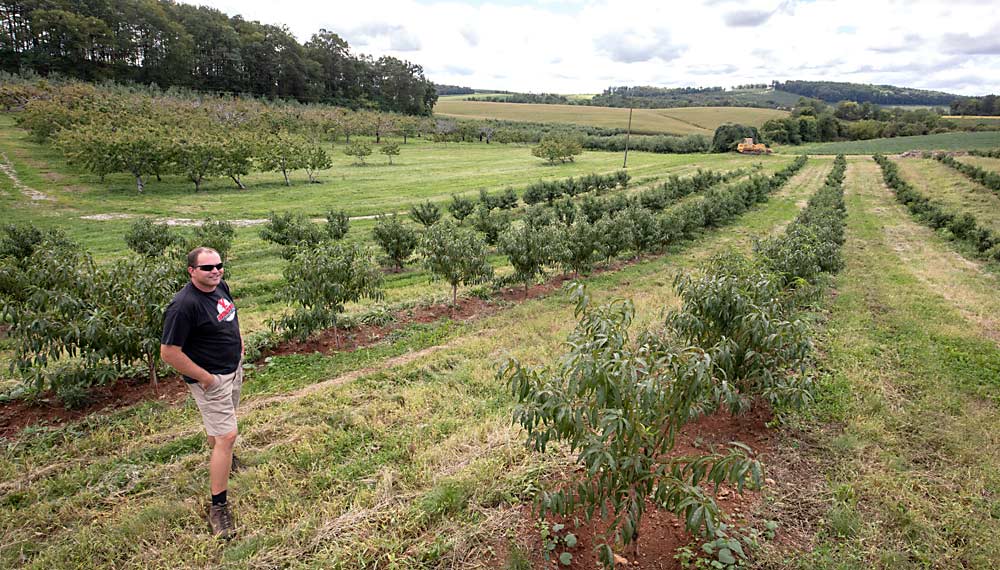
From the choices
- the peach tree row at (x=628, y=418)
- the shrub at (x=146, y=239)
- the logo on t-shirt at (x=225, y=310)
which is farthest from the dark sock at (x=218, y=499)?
the shrub at (x=146, y=239)

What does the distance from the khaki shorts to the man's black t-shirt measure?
0.31ft

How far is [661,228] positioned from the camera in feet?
57.4

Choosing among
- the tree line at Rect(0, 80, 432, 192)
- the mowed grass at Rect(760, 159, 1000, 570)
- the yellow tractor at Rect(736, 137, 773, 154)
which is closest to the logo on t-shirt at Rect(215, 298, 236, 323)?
the mowed grass at Rect(760, 159, 1000, 570)

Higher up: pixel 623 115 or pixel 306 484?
pixel 623 115

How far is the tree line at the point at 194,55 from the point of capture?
5753 centimetres

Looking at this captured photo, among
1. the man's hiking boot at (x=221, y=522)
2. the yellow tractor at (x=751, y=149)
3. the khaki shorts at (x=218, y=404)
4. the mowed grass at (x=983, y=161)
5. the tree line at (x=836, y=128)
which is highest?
the tree line at (x=836, y=128)

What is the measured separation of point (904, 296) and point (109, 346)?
1662cm

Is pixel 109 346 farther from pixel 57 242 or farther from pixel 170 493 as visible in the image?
pixel 57 242

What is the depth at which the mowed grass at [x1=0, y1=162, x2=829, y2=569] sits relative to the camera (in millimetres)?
3953

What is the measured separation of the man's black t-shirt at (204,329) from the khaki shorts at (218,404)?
9 centimetres

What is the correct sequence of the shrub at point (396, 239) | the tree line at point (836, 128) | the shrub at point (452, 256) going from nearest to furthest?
the shrub at point (452, 256)
the shrub at point (396, 239)
the tree line at point (836, 128)

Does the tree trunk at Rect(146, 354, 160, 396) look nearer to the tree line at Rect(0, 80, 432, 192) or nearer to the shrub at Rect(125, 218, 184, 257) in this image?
the shrub at Rect(125, 218, 184, 257)

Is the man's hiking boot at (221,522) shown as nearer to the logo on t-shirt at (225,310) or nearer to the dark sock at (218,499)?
the dark sock at (218,499)

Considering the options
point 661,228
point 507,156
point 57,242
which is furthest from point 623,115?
point 57,242
